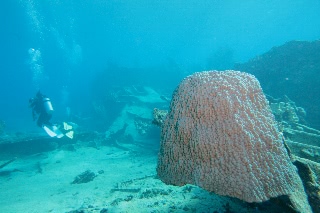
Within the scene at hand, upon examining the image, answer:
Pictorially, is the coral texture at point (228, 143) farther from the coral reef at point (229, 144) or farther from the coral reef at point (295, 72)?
the coral reef at point (295, 72)

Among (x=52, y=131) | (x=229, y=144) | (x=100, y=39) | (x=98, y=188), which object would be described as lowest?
(x=98, y=188)

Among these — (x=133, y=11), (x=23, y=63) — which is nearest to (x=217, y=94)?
(x=133, y=11)

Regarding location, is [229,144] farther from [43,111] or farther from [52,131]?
[52,131]

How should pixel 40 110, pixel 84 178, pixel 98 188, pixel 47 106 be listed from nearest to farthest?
pixel 98 188 → pixel 84 178 → pixel 47 106 → pixel 40 110

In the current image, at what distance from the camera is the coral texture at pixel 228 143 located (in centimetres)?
193

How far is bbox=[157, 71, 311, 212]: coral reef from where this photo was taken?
6.34 ft

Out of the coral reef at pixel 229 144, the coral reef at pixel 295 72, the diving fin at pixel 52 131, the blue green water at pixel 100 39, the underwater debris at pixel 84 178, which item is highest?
the blue green water at pixel 100 39

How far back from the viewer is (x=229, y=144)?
204 centimetres

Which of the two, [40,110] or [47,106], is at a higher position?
[47,106]

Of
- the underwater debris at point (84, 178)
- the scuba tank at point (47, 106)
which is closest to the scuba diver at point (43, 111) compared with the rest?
the scuba tank at point (47, 106)

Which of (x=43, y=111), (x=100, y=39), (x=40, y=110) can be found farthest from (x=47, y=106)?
(x=100, y=39)

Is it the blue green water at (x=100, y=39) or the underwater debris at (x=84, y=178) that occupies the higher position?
the blue green water at (x=100, y=39)

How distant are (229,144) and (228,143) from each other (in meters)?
0.01

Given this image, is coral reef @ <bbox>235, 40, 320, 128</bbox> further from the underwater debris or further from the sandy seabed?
the underwater debris
